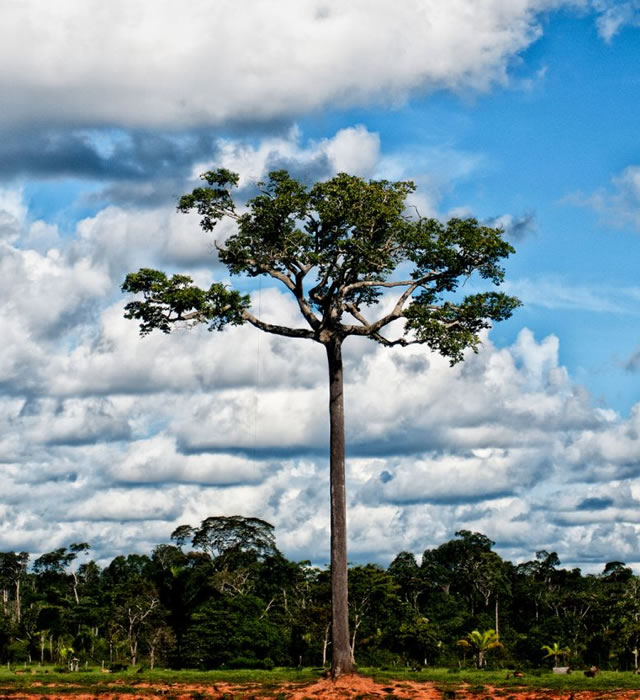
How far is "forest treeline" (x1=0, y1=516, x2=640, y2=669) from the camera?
54125mm

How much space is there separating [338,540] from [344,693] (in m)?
4.68

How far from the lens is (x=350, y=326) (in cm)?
3116

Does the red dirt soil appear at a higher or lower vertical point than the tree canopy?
lower

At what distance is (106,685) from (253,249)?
1468 centimetres

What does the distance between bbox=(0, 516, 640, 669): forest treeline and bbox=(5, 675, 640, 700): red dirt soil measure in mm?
21780

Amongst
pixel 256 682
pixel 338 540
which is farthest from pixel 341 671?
pixel 338 540

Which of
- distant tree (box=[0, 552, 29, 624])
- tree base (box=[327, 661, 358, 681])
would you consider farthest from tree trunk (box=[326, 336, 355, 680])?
distant tree (box=[0, 552, 29, 624])

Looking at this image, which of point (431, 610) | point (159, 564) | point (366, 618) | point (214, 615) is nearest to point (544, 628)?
point (431, 610)

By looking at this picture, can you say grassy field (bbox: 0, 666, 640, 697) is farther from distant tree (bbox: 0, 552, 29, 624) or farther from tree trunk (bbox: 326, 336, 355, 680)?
distant tree (bbox: 0, 552, 29, 624)

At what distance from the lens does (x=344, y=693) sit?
2594 cm

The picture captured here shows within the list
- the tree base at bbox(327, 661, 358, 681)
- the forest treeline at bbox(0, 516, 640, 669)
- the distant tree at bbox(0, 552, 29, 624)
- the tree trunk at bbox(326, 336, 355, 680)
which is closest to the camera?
the tree base at bbox(327, 661, 358, 681)

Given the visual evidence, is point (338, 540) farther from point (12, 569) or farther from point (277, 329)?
point (12, 569)

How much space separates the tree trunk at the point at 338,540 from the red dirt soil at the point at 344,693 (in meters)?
0.88

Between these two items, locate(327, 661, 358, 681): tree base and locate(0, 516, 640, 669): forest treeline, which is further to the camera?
locate(0, 516, 640, 669): forest treeline
